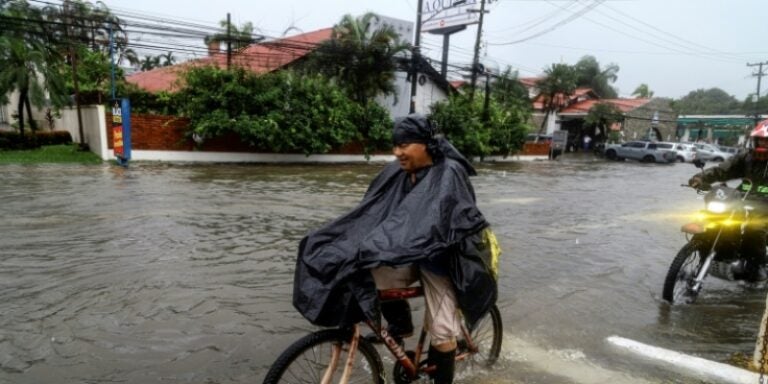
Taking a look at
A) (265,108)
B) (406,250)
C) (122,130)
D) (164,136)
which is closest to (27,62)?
(164,136)

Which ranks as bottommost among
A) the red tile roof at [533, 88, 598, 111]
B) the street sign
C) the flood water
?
the flood water

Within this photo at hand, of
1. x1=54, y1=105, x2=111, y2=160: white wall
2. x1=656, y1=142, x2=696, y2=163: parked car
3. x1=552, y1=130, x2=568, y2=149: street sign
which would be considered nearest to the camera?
x1=54, y1=105, x2=111, y2=160: white wall

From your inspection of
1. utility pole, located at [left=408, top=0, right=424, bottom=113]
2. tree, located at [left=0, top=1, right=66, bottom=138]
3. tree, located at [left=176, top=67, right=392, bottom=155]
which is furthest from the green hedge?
utility pole, located at [left=408, top=0, right=424, bottom=113]

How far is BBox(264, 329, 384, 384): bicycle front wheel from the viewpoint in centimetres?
235

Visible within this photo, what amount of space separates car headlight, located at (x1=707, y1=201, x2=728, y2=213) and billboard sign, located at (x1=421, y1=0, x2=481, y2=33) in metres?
23.7

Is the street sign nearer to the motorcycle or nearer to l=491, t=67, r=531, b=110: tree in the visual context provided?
l=491, t=67, r=531, b=110: tree

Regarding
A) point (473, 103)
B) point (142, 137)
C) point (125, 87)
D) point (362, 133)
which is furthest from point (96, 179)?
point (473, 103)

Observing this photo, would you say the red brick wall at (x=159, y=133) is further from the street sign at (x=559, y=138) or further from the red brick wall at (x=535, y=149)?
the street sign at (x=559, y=138)

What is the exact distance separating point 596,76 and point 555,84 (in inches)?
787

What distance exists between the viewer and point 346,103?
20.7m

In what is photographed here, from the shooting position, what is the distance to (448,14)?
28.3 m

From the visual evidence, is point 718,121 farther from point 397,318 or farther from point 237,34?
point 397,318

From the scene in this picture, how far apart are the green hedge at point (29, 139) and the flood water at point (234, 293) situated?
11.5 meters

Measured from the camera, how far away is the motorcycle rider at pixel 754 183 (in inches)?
181
